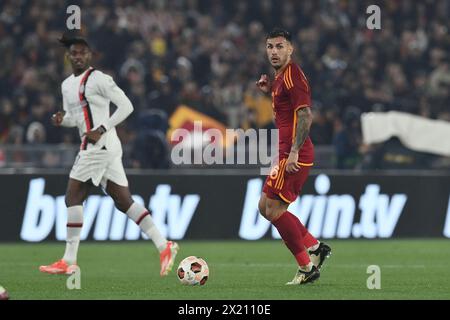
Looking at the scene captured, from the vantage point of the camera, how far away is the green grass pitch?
10484 mm

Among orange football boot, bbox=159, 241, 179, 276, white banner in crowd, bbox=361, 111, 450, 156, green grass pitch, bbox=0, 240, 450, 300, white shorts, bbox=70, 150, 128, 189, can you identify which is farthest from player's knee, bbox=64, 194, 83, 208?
white banner in crowd, bbox=361, 111, 450, 156

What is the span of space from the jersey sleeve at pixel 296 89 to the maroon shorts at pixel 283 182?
545 millimetres

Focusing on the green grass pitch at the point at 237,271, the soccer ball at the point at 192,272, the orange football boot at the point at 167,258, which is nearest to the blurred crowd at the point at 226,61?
the green grass pitch at the point at 237,271

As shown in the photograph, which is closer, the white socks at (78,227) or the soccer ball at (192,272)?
the soccer ball at (192,272)

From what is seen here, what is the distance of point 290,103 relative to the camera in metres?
11.1

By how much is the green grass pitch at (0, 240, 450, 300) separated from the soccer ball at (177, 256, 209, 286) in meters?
0.12

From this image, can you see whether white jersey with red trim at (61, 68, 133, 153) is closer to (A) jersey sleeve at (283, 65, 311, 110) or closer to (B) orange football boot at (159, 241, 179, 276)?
(B) orange football boot at (159, 241, 179, 276)

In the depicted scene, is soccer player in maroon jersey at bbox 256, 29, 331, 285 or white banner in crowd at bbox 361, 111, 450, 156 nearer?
soccer player in maroon jersey at bbox 256, 29, 331, 285

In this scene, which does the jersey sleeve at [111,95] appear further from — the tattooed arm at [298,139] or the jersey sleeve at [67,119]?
the tattooed arm at [298,139]

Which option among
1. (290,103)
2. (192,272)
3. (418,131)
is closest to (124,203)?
(192,272)

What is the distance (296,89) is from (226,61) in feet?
39.9

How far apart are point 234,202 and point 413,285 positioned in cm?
708

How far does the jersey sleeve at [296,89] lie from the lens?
433 inches

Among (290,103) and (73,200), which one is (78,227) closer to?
(73,200)
